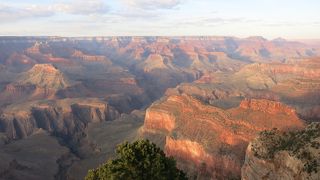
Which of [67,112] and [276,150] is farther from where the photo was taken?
[67,112]

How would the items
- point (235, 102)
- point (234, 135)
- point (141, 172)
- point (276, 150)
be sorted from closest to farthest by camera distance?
1. point (141, 172)
2. point (276, 150)
3. point (234, 135)
4. point (235, 102)

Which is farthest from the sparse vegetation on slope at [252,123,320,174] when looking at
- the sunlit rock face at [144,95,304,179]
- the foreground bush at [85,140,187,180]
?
the foreground bush at [85,140,187,180]

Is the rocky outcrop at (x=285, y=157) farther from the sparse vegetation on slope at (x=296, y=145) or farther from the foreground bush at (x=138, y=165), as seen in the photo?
the foreground bush at (x=138, y=165)

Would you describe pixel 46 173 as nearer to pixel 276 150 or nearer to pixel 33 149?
pixel 33 149

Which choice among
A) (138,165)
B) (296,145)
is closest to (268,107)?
(296,145)

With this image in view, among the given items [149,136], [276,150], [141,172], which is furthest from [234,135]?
[141,172]

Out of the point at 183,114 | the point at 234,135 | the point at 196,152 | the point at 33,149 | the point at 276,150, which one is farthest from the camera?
the point at 33,149

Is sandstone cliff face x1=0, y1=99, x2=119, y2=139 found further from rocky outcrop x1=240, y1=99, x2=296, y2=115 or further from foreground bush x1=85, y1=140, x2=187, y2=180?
foreground bush x1=85, y1=140, x2=187, y2=180
